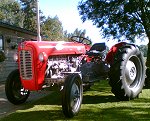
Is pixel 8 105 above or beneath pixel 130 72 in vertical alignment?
beneath

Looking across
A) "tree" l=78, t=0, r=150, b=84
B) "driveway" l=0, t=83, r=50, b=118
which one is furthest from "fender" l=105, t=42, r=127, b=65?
"tree" l=78, t=0, r=150, b=84

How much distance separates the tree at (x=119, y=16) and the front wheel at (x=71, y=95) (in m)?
12.0

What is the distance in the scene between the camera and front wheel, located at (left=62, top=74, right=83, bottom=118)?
6590 millimetres

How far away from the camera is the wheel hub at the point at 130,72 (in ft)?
27.9

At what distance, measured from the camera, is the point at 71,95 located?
6.79 meters

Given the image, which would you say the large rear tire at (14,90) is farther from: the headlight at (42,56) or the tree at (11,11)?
the tree at (11,11)

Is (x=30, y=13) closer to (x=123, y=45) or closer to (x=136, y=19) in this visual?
(x=136, y=19)

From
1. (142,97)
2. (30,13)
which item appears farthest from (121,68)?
(30,13)

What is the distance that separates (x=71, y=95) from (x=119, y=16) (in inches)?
A: 562

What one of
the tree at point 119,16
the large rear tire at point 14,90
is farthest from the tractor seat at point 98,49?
the tree at point 119,16

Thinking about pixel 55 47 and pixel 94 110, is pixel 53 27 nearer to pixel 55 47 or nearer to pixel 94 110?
pixel 55 47

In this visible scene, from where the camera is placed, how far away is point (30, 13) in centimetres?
5494

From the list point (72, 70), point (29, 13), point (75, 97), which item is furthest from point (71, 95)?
point (29, 13)

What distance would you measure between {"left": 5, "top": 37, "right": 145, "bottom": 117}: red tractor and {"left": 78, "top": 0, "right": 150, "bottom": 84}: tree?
399 inches
